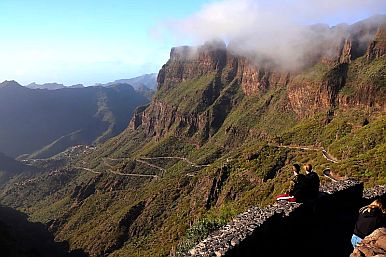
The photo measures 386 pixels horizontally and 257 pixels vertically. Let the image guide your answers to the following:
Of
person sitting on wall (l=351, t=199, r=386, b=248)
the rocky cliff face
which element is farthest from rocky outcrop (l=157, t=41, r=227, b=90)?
person sitting on wall (l=351, t=199, r=386, b=248)

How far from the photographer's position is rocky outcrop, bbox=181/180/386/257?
43.6 ft

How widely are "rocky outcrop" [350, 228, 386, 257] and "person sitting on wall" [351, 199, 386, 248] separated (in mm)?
541

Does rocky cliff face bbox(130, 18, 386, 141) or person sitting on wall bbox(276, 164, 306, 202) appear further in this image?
rocky cliff face bbox(130, 18, 386, 141)

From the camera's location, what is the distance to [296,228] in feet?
52.7

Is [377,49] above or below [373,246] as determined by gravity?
above

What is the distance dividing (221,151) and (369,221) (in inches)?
3958

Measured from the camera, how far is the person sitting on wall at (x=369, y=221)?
505 inches

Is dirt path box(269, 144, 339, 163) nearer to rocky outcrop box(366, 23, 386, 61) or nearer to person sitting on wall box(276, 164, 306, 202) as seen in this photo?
rocky outcrop box(366, 23, 386, 61)

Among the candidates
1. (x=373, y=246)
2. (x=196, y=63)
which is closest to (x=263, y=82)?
(x=196, y=63)

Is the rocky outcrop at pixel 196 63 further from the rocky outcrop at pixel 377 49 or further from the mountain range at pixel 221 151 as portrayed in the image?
the rocky outcrop at pixel 377 49

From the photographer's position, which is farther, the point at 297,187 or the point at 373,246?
the point at 297,187

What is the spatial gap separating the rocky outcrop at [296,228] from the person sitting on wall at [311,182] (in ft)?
0.96

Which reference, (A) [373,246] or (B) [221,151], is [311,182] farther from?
(B) [221,151]

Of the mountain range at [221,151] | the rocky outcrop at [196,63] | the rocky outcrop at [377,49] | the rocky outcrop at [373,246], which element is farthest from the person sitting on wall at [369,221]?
the rocky outcrop at [196,63]
